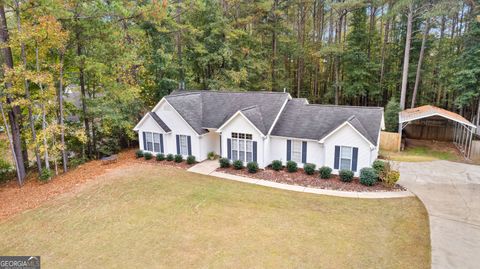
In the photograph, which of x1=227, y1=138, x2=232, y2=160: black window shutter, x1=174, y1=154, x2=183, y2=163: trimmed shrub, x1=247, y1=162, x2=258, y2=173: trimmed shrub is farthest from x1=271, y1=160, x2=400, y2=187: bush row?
x1=174, y1=154, x2=183, y2=163: trimmed shrub

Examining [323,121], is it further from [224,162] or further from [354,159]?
[224,162]

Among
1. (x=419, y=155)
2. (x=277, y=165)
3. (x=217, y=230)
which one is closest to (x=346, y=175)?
(x=277, y=165)

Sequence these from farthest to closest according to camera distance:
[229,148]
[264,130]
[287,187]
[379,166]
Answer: [229,148] < [264,130] < [379,166] < [287,187]

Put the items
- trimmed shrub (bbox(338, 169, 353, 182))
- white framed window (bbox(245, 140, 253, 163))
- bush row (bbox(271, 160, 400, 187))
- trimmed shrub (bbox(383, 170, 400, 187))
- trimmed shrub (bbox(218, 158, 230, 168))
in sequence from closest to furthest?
1. trimmed shrub (bbox(383, 170, 400, 187))
2. bush row (bbox(271, 160, 400, 187))
3. trimmed shrub (bbox(338, 169, 353, 182))
4. white framed window (bbox(245, 140, 253, 163))
5. trimmed shrub (bbox(218, 158, 230, 168))

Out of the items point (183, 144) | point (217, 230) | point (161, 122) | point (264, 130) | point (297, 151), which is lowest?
point (217, 230)

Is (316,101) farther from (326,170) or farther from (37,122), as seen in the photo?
(37,122)

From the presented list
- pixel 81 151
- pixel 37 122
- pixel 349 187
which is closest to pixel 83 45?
pixel 37 122

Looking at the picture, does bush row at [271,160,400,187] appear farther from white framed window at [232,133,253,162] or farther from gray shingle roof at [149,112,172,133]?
gray shingle roof at [149,112,172,133]

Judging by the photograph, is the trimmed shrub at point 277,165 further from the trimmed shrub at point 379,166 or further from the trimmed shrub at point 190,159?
the trimmed shrub at point 190,159
